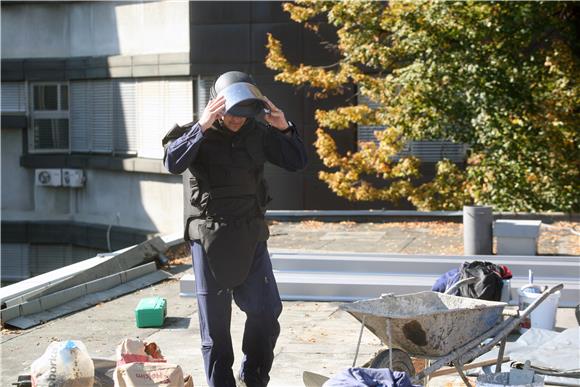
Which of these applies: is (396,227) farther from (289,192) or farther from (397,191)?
(289,192)

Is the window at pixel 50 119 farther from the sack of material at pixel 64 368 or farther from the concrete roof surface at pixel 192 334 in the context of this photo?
the sack of material at pixel 64 368

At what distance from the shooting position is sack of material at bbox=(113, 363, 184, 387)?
557 cm

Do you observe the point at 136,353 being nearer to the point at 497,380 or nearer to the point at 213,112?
the point at 213,112

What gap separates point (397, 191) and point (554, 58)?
3.48m

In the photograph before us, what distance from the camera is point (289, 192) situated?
61.6 feet

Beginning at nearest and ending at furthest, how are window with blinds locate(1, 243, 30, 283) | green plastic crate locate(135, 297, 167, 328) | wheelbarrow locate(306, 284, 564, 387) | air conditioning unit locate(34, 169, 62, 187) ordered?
wheelbarrow locate(306, 284, 564, 387), green plastic crate locate(135, 297, 167, 328), air conditioning unit locate(34, 169, 62, 187), window with blinds locate(1, 243, 30, 283)

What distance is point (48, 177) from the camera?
70.5 ft

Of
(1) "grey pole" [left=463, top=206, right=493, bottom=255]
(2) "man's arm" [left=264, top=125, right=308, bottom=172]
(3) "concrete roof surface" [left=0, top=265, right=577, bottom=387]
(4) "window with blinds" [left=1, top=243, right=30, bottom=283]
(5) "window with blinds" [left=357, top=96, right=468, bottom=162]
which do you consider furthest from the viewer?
(4) "window with blinds" [left=1, top=243, right=30, bottom=283]

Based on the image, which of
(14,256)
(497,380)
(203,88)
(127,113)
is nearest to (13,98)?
(127,113)

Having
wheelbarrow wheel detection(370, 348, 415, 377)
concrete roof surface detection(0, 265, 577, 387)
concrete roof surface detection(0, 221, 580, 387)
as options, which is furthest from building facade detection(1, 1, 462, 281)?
wheelbarrow wheel detection(370, 348, 415, 377)

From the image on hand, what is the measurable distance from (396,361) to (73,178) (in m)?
16.3

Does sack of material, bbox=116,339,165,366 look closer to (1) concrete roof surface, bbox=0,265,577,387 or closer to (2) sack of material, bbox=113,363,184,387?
(2) sack of material, bbox=113,363,184,387

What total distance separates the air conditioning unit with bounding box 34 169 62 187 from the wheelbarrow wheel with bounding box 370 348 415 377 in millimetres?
16420

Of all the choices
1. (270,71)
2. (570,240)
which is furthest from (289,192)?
(570,240)
